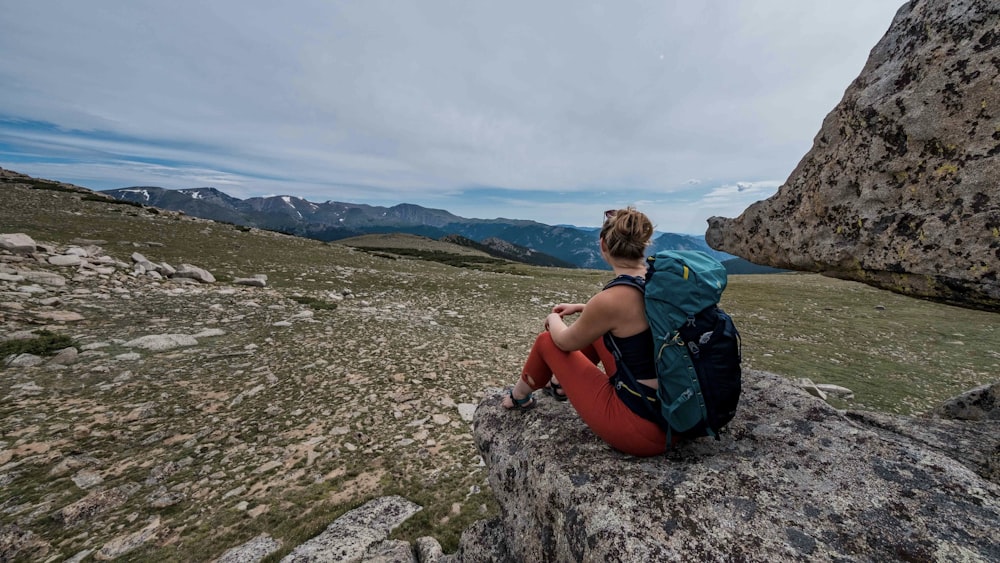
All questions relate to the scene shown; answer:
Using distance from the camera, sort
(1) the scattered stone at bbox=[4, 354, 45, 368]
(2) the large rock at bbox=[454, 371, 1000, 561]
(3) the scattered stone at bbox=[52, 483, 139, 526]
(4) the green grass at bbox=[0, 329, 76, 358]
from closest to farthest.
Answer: (2) the large rock at bbox=[454, 371, 1000, 561] < (3) the scattered stone at bbox=[52, 483, 139, 526] < (1) the scattered stone at bbox=[4, 354, 45, 368] < (4) the green grass at bbox=[0, 329, 76, 358]

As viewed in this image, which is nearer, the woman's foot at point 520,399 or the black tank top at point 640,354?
the black tank top at point 640,354

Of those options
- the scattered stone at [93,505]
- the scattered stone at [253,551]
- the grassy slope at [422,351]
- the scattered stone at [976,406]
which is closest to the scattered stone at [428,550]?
the grassy slope at [422,351]

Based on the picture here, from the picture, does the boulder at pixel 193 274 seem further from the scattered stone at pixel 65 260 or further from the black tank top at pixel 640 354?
the black tank top at pixel 640 354

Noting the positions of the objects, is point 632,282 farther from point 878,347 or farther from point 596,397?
point 878,347

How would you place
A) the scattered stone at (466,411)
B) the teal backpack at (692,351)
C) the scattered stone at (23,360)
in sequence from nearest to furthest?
the teal backpack at (692,351) → the scattered stone at (466,411) → the scattered stone at (23,360)

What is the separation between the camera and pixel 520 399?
18.5ft

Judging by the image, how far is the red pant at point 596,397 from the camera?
13.6 ft

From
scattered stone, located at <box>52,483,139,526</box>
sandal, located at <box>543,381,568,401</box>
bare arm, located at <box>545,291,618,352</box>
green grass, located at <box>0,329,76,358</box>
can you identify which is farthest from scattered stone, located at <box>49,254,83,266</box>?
bare arm, located at <box>545,291,618,352</box>

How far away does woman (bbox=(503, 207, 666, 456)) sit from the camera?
418cm

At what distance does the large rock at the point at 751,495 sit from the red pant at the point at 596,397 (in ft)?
0.67

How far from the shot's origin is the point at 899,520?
3188 mm

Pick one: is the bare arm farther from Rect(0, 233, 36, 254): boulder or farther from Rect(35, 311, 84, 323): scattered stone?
Rect(0, 233, 36, 254): boulder

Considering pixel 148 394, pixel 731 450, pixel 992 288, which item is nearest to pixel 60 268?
pixel 148 394

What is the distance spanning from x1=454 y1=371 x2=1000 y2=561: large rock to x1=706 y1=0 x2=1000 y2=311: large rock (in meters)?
2.35
